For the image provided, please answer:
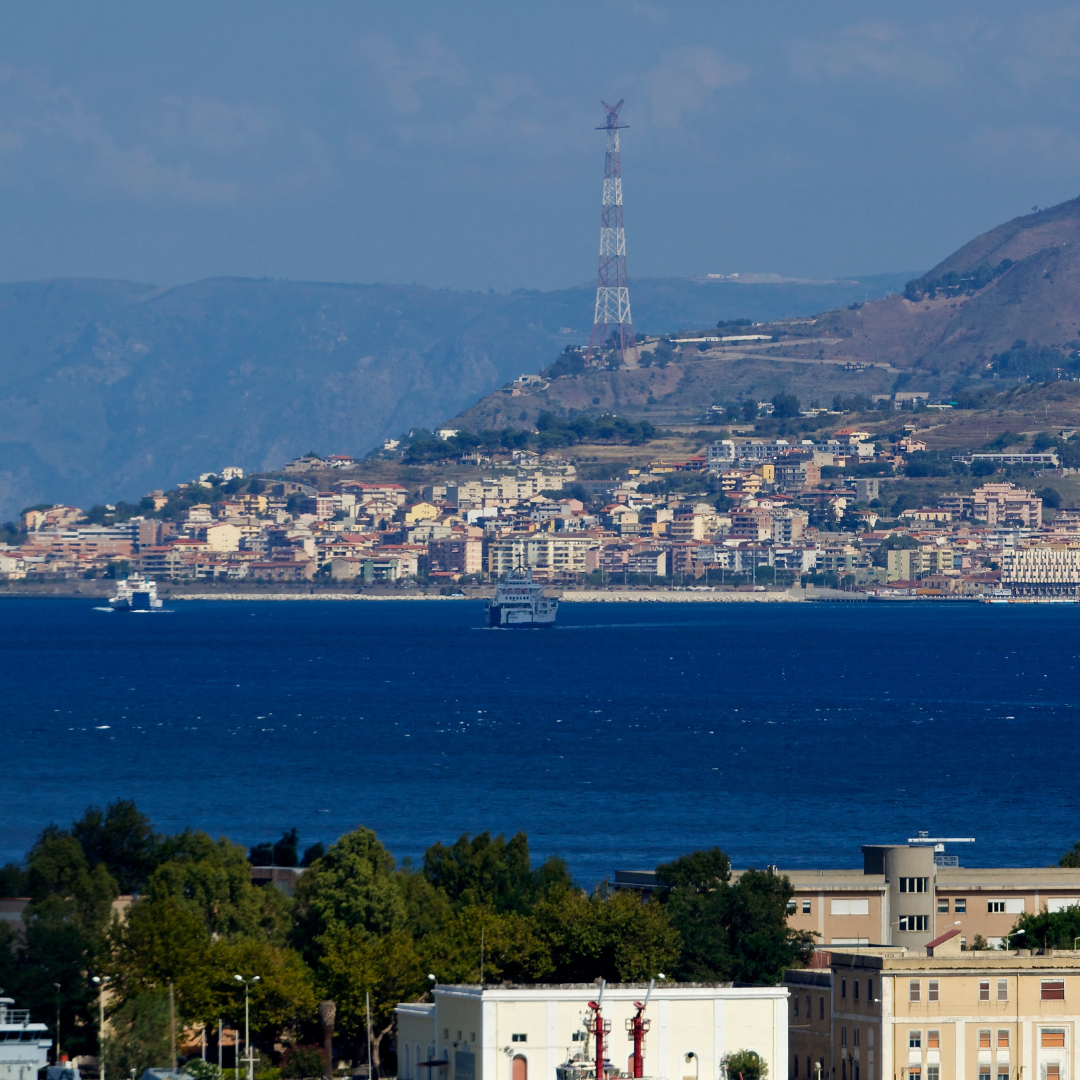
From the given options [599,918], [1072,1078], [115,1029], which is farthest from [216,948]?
[1072,1078]

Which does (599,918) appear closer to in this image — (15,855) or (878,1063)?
(878,1063)

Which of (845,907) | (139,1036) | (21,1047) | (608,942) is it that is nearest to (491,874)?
(845,907)

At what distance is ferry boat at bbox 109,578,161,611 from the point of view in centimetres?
17788

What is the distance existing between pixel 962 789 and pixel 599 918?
102 ft

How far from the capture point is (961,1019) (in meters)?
24.2

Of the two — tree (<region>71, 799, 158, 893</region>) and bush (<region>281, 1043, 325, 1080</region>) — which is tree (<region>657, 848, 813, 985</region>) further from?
tree (<region>71, 799, 158, 893</region>)

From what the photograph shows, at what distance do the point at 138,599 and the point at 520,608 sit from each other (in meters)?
44.6

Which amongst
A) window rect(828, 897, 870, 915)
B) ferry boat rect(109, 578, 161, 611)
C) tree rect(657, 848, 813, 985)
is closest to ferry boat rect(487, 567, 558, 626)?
ferry boat rect(109, 578, 161, 611)

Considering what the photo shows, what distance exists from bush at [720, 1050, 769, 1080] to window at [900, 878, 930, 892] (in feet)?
29.0

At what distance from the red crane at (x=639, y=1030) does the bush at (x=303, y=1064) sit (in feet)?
10.9

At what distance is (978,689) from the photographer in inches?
3440

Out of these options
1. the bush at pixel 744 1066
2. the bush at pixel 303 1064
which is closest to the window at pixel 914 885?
the bush at pixel 744 1066

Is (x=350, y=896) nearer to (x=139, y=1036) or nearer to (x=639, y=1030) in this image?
(x=139, y=1036)

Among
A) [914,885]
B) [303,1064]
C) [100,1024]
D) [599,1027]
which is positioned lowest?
[303,1064]
